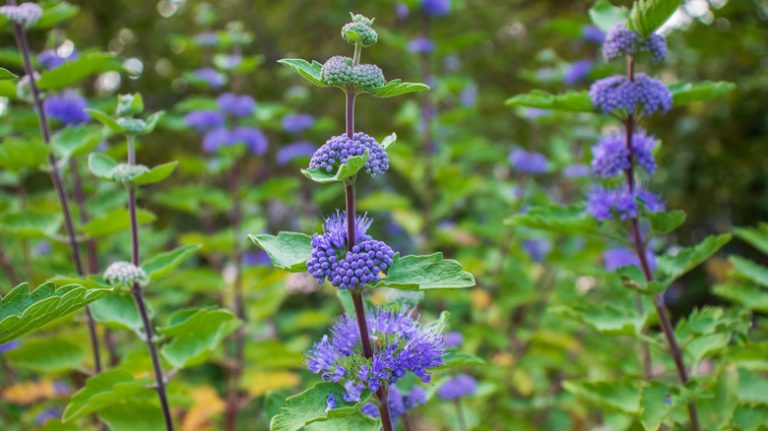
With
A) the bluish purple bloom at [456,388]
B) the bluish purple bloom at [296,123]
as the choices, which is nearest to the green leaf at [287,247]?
the bluish purple bloom at [456,388]

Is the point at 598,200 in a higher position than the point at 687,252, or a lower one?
higher

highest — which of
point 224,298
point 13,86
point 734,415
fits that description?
point 13,86

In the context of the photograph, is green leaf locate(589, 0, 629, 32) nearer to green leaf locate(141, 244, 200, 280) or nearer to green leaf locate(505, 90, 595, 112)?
green leaf locate(505, 90, 595, 112)

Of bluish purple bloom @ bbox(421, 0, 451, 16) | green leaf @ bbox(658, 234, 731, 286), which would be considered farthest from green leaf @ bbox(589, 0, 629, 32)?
bluish purple bloom @ bbox(421, 0, 451, 16)

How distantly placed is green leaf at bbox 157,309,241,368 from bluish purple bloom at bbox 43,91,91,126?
155cm

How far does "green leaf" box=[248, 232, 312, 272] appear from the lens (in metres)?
1.40

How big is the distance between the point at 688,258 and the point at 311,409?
129cm

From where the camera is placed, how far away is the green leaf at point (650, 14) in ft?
5.57

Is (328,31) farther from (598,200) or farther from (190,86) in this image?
(598,200)

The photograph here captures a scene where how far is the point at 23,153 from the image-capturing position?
7.67 ft

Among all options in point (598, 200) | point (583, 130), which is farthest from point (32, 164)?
point (583, 130)

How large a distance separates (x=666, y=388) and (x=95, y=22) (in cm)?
540

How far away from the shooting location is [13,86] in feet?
7.14

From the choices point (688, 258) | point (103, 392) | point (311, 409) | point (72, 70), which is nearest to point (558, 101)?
point (688, 258)
